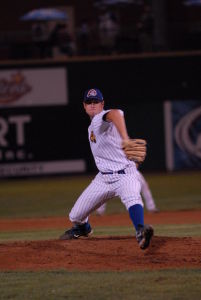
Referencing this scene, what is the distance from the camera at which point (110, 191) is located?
8.20m

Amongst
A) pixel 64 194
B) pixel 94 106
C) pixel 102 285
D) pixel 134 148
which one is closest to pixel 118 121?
pixel 134 148

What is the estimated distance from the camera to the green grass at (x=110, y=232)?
10.7 m

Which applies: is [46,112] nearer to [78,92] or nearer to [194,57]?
[78,92]

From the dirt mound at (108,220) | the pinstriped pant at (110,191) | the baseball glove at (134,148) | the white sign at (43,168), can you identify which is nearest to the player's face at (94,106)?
the pinstriped pant at (110,191)

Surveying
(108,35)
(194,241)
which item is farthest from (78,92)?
(194,241)

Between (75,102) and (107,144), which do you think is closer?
(107,144)

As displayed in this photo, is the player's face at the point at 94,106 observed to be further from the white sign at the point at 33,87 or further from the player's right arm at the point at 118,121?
the white sign at the point at 33,87

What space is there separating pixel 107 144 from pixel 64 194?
425 inches

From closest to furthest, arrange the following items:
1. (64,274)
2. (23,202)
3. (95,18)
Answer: (64,274)
(23,202)
(95,18)

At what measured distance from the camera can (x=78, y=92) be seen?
2220 centimetres

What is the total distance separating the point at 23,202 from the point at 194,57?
7.78 metres

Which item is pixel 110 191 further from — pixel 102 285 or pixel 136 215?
pixel 102 285

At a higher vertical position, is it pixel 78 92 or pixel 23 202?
pixel 78 92

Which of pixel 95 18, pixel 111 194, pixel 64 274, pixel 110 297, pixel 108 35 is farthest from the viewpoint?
pixel 95 18
